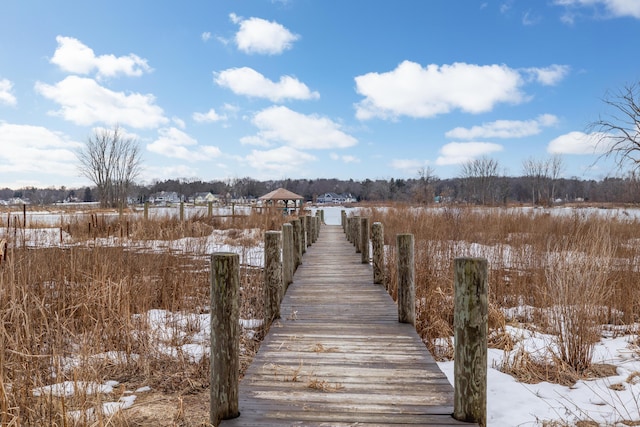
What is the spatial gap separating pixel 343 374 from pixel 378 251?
12.0ft

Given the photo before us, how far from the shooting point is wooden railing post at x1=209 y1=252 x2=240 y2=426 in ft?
8.49

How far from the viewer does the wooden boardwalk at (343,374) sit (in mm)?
2660

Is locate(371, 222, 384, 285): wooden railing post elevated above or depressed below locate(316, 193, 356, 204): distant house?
below

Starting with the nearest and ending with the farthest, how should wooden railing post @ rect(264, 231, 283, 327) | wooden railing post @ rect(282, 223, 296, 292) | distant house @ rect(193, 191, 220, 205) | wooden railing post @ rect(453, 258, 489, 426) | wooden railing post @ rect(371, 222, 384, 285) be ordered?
wooden railing post @ rect(453, 258, 489, 426) < wooden railing post @ rect(264, 231, 283, 327) < wooden railing post @ rect(282, 223, 296, 292) < wooden railing post @ rect(371, 222, 384, 285) < distant house @ rect(193, 191, 220, 205)

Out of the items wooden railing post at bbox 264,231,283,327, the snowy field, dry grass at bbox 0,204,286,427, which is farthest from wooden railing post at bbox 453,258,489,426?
wooden railing post at bbox 264,231,283,327

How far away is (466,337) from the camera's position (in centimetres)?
255

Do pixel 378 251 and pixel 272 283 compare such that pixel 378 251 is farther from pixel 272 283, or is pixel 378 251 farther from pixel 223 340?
pixel 223 340

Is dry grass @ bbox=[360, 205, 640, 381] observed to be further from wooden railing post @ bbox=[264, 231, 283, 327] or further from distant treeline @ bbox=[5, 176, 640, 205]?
distant treeline @ bbox=[5, 176, 640, 205]

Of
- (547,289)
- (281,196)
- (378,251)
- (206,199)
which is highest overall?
(206,199)

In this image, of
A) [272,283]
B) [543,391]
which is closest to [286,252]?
[272,283]

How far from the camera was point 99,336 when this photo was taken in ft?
15.3

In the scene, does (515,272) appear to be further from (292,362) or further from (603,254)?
(292,362)

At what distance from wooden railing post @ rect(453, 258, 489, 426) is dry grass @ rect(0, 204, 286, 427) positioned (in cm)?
183

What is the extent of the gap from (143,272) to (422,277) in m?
5.11
